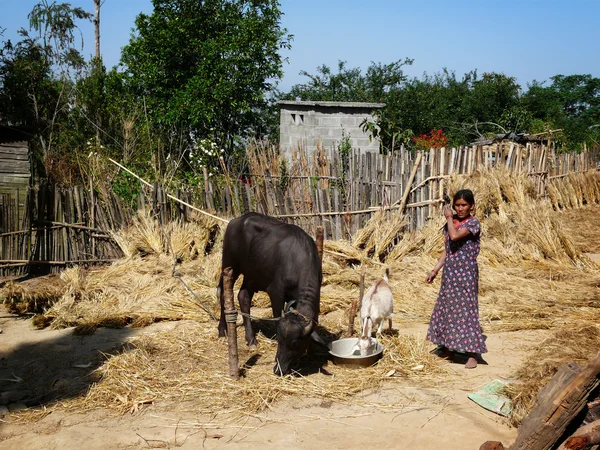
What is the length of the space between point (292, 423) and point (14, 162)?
7270 millimetres

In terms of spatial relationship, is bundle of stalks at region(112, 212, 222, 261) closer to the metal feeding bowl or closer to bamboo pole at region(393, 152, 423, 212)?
bamboo pole at region(393, 152, 423, 212)

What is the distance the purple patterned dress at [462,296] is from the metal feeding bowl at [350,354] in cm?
58

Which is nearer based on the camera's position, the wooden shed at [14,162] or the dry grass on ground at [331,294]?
the dry grass on ground at [331,294]

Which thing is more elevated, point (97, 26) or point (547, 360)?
point (97, 26)

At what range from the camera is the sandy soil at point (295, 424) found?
392 centimetres

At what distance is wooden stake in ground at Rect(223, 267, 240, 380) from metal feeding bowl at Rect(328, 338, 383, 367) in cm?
88

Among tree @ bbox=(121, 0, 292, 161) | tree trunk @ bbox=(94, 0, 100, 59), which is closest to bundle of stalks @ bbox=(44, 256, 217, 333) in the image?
tree @ bbox=(121, 0, 292, 161)

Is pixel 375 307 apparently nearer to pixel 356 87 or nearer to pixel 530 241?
pixel 530 241

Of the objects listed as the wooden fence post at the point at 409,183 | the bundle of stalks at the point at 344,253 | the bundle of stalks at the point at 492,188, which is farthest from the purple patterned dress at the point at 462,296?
the bundle of stalks at the point at 492,188

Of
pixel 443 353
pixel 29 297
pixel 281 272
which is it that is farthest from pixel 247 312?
pixel 29 297

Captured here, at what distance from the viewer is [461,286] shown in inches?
210

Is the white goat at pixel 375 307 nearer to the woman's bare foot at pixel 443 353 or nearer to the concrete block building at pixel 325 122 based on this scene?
the woman's bare foot at pixel 443 353

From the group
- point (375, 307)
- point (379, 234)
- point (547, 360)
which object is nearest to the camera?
point (547, 360)

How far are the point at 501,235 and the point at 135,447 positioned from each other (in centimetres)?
737
